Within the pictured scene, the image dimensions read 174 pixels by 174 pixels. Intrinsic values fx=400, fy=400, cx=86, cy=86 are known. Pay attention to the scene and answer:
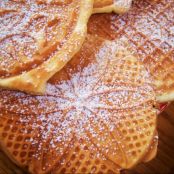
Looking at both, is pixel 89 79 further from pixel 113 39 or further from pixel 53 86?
pixel 113 39

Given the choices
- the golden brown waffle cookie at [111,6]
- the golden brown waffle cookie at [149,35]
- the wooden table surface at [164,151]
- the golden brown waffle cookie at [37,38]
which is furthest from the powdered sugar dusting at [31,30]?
the wooden table surface at [164,151]

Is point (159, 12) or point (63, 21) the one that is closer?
point (63, 21)

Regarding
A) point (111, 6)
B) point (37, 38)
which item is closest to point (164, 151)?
point (111, 6)

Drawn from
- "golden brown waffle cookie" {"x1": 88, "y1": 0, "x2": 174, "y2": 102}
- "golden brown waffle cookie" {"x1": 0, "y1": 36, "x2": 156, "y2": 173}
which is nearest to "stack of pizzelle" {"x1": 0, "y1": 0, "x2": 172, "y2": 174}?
"golden brown waffle cookie" {"x1": 0, "y1": 36, "x2": 156, "y2": 173}

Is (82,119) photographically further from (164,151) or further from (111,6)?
(164,151)

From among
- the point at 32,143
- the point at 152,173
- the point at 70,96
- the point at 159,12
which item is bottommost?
the point at 152,173

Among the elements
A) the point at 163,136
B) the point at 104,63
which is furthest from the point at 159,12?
the point at 163,136
